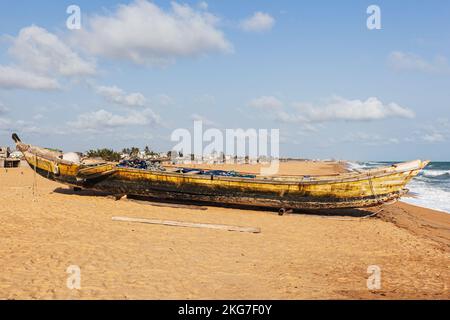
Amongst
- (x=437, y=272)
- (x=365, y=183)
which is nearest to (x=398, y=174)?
(x=365, y=183)

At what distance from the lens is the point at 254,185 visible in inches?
585

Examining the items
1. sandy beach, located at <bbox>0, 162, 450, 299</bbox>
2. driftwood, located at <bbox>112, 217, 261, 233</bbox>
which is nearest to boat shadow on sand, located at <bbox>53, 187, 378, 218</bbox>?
sandy beach, located at <bbox>0, 162, 450, 299</bbox>

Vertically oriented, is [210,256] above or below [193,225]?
below

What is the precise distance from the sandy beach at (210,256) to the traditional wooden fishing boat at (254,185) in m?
0.89

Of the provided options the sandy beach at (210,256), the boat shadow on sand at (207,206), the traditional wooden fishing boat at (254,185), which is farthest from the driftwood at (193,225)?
the traditional wooden fishing boat at (254,185)

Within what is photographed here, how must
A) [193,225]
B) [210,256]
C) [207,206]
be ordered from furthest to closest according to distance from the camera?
[207,206] < [193,225] < [210,256]

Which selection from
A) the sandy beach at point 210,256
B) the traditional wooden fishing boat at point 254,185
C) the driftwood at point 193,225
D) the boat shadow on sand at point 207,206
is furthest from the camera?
the boat shadow on sand at point 207,206

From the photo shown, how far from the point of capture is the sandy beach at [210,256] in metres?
6.18

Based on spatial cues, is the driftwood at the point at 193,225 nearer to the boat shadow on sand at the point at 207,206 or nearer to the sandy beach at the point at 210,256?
the sandy beach at the point at 210,256

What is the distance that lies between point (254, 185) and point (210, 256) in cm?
682

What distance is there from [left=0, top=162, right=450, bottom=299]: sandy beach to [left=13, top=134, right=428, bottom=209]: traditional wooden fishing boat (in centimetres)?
89

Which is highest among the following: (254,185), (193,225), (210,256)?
(254,185)

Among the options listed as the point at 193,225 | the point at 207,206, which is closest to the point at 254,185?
the point at 207,206

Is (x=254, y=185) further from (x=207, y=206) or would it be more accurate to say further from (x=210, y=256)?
(x=210, y=256)
